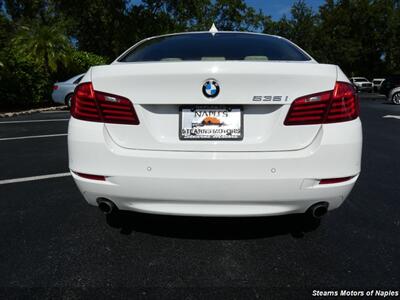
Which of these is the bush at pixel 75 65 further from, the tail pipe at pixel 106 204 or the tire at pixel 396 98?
the tail pipe at pixel 106 204

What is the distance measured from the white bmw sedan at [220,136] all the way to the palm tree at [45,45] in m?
16.2

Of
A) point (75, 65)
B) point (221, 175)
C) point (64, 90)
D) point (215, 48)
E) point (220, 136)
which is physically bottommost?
point (64, 90)

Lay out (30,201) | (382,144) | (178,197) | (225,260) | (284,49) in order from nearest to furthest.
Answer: (178,197) < (225,260) < (284,49) < (30,201) < (382,144)

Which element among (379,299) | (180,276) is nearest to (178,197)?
(180,276)

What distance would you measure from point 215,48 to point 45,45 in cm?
1627

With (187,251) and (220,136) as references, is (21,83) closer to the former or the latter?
(187,251)

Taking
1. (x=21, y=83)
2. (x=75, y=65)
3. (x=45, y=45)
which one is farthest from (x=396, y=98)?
(x=21, y=83)

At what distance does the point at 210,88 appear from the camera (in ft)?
7.52

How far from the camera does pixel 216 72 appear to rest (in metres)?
2.29

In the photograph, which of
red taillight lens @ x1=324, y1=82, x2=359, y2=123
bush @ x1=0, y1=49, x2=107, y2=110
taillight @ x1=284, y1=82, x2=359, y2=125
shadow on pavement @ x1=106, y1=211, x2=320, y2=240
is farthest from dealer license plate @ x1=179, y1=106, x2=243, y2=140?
bush @ x1=0, y1=49, x2=107, y2=110

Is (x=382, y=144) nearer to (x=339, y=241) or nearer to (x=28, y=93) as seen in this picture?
(x=339, y=241)

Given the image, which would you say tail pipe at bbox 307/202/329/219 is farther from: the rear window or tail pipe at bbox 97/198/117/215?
tail pipe at bbox 97/198/117/215

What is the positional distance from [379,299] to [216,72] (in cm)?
159

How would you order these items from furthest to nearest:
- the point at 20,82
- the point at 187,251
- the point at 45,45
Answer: the point at 45,45, the point at 20,82, the point at 187,251
